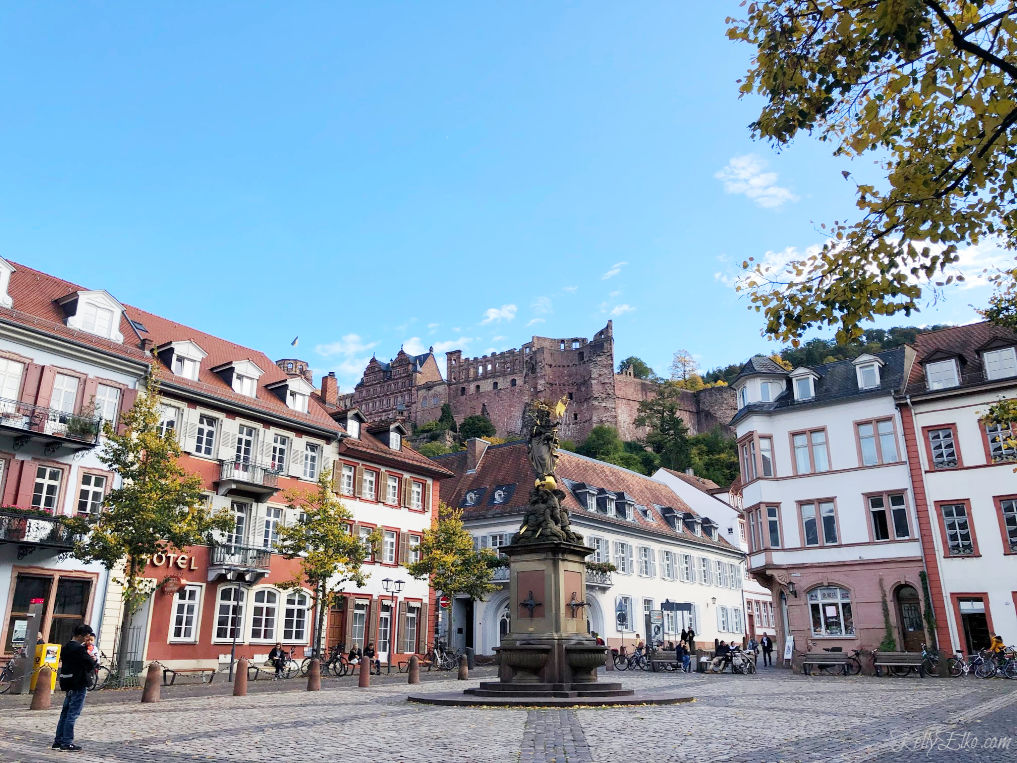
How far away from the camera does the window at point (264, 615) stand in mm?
31000

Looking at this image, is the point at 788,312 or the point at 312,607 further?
the point at 312,607

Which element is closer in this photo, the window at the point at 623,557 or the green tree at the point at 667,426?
the window at the point at 623,557

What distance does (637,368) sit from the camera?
439 feet

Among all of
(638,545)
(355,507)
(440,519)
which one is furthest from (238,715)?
(638,545)

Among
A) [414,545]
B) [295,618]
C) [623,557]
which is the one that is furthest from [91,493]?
[623,557]

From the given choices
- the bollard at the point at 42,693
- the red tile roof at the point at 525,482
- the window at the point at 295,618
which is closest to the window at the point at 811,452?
the red tile roof at the point at 525,482

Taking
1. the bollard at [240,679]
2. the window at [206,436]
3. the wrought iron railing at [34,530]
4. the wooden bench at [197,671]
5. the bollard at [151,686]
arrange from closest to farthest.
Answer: the bollard at [151,686] → the bollard at [240,679] → the wrought iron railing at [34,530] → the wooden bench at [197,671] → the window at [206,436]

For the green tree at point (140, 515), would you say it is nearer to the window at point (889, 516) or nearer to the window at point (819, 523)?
the window at point (819, 523)

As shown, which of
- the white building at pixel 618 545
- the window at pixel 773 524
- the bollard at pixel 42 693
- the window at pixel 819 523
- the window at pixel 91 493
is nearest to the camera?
the bollard at pixel 42 693

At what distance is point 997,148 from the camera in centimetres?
738

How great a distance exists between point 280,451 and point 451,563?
833 centimetres

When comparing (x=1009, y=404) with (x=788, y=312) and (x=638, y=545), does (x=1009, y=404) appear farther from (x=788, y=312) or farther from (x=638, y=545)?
(x=638, y=545)

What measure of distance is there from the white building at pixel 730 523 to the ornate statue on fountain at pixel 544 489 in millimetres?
41402

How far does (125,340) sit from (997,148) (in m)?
28.7
